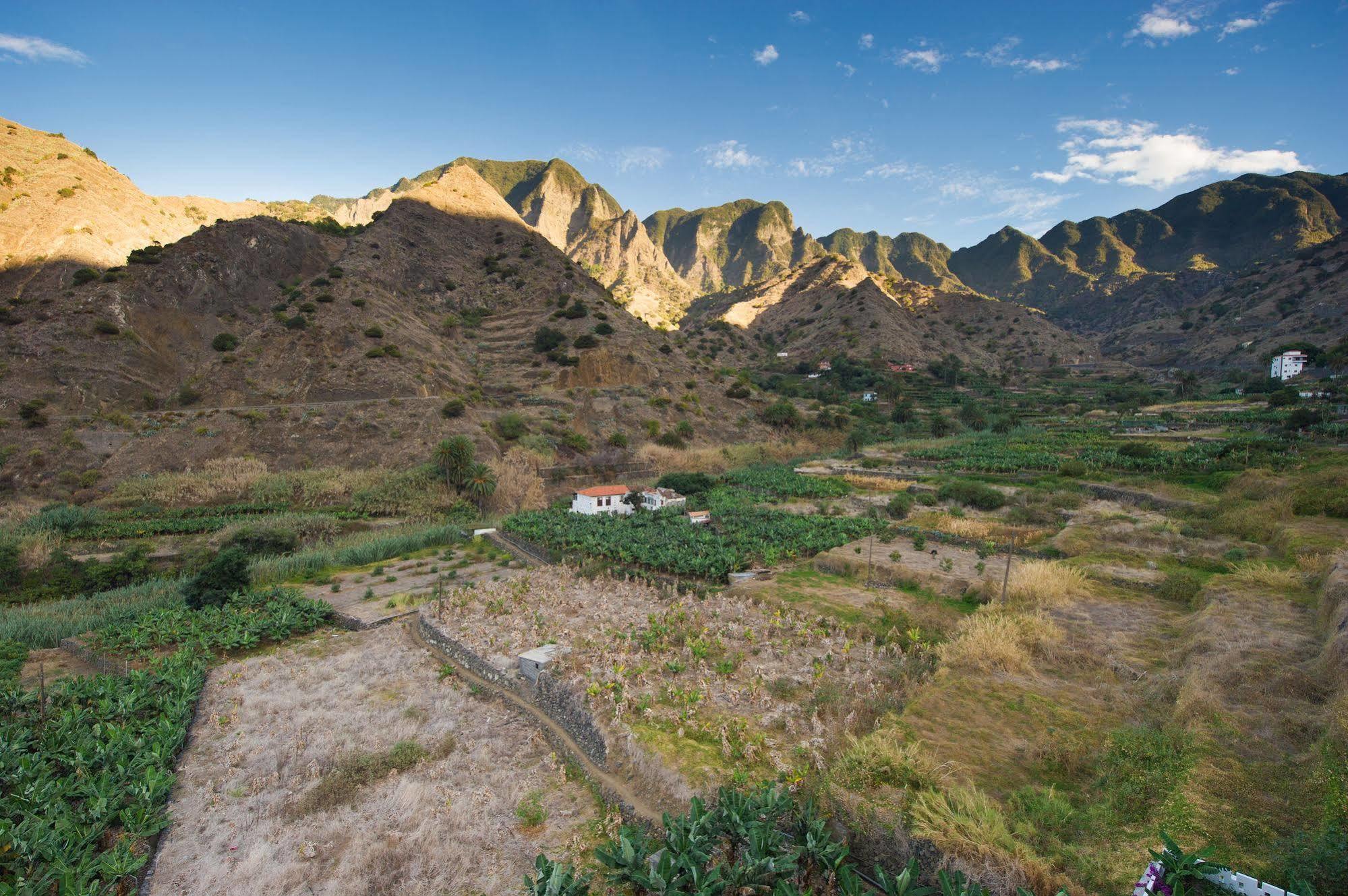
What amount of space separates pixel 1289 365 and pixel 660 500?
89332 mm

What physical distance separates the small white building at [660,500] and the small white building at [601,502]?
3.97 feet

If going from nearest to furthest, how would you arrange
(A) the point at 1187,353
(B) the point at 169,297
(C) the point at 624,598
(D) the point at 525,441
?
(C) the point at 624,598 < (D) the point at 525,441 < (B) the point at 169,297 < (A) the point at 1187,353

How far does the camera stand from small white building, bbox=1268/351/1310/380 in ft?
243

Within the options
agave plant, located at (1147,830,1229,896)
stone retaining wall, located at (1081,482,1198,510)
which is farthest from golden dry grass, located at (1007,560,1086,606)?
stone retaining wall, located at (1081,482,1198,510)

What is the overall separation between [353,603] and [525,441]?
27.4 meters

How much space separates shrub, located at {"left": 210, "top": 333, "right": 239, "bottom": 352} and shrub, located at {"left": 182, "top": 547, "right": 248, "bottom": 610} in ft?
130

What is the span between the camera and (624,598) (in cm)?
2200

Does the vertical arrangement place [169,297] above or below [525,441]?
above

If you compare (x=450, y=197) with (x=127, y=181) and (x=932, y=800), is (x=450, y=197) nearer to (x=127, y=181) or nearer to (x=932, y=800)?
(x=127, y=181)

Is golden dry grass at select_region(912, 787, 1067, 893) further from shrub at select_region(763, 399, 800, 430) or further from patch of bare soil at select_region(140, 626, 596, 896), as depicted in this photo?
shrub at select_region(763, 399, 800, 430)

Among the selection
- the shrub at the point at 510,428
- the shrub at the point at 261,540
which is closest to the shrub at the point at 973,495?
the shrub at the point at 510,428

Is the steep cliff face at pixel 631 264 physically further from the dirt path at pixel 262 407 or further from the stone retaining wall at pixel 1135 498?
the stone retaining wall at pixel 1135 498

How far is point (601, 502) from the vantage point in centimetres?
3775

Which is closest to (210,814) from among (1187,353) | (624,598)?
(624,598)
